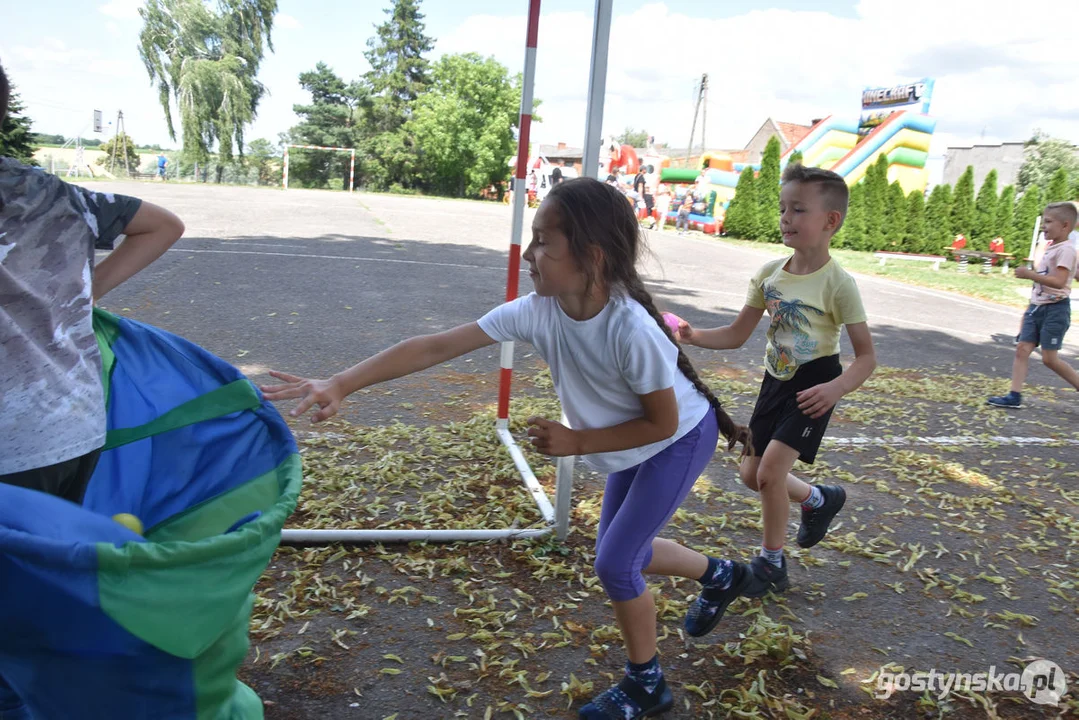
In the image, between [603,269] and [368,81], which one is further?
[368,81]

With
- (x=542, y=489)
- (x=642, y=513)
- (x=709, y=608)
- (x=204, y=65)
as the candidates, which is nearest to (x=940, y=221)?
(x=542, y=489)

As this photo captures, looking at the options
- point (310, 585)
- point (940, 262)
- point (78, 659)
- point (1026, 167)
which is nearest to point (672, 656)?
point (310, 585)

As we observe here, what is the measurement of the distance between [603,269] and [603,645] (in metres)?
1.46

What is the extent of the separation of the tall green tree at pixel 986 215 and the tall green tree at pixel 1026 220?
2.22 ft

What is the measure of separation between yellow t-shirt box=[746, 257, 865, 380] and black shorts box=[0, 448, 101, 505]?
2.46 meters

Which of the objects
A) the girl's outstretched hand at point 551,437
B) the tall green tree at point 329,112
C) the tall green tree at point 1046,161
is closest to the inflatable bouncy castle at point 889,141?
the tall green tree at point 1046,161

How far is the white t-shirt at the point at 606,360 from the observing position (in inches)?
83.7

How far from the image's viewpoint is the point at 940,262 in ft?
73.3

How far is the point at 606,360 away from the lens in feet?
7.22

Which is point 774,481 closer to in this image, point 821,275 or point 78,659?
point 821,275

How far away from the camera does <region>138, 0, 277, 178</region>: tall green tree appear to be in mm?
39281

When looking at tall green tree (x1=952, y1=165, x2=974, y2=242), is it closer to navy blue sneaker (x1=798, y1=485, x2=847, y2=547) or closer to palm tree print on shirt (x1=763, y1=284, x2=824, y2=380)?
Result: navy blue sneaker (x1=798, y1=485, x2=847, y2=547)

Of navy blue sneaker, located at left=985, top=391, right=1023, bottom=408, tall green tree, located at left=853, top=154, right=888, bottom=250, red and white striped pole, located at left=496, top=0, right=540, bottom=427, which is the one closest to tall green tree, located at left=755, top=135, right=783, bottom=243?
tall green tree, located at left=853, top=154, right=888, bottom=250

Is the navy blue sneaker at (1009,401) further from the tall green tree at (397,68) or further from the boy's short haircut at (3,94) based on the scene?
the tall green tree at (397,68)
